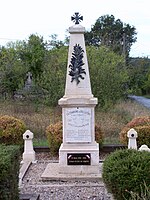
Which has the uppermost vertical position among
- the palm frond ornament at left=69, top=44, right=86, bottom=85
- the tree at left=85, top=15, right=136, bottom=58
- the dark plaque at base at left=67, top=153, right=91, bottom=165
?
the tree at left=85, top=15, right=136, bottom=58

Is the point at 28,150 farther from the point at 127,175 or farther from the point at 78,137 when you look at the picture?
the point at 127,175

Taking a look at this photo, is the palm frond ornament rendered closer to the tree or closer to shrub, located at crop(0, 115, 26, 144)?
shrub, located at crop(0, 115, 26, 144)

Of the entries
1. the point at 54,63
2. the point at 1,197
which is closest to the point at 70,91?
the point at 1,197

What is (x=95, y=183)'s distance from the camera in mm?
8352

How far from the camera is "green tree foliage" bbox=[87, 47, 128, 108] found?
63.9 ft

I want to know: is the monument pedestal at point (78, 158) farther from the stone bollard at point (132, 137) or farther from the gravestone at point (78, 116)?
the stone bollard at point (132, 137)

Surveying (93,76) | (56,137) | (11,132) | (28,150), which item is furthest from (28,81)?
(28,150)

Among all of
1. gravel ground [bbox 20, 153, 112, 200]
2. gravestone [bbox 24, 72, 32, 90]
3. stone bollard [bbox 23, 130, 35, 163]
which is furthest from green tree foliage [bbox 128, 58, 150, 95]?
gravel ground [bbox 20, 153, 112, 200]

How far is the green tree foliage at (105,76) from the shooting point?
19484mm

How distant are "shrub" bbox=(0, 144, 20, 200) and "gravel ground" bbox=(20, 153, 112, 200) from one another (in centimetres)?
146

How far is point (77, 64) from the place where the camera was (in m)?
9.17

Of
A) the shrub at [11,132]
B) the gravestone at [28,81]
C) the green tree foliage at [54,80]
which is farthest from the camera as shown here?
the gravestone at [28,81]

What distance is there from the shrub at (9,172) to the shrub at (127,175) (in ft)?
4.53

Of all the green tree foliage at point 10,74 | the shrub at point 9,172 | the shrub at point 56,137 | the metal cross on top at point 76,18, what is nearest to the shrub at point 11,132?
the shrub at point 56,137
